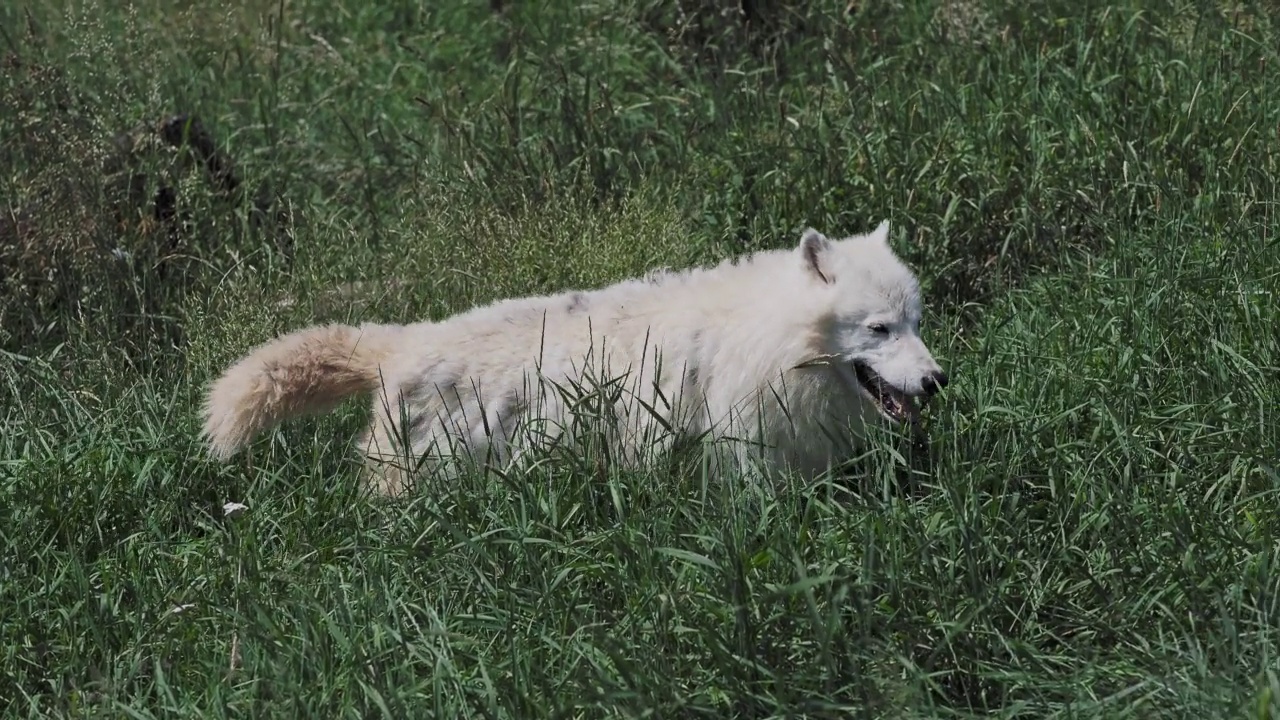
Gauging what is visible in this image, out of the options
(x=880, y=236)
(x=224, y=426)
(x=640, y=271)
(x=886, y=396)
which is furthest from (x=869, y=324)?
(x=224, y=426)

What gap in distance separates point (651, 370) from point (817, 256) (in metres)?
0.62

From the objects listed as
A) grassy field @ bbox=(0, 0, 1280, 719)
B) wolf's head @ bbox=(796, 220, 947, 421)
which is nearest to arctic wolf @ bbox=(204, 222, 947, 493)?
wolf's head @ bbox=(796, 220, 947, 421)

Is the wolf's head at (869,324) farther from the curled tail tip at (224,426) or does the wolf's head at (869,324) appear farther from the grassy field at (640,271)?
the curled tail tip at (224,426)

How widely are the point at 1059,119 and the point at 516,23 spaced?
147 inches

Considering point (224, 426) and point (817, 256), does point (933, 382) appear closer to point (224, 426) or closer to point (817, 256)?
point (817, 256)

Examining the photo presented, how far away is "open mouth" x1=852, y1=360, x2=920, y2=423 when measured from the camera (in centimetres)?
429

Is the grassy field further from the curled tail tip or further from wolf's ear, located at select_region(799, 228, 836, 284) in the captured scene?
wolf's ear, located at select_region(799, 228, 836, 284)

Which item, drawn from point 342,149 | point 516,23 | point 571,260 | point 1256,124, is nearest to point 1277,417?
point 1256,124

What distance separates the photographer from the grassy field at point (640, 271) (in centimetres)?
335

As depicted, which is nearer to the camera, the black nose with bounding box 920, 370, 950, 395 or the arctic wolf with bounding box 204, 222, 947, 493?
the black nose with bounding box 920, 370, 950, 395

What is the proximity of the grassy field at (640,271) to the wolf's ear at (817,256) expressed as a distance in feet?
1.79

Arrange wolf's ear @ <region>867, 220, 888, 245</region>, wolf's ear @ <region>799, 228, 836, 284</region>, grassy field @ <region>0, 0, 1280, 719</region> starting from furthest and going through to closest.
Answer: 1. wolf's ear @ <region>867, 220, 888, 245</region>
2. wolf's ear @ <region>799, 228, 836, 284</region>
3. grassy field @ <region>0, 0, 1280, 719</region>

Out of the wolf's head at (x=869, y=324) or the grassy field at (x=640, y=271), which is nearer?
the grassy field at (x=640, y=271)

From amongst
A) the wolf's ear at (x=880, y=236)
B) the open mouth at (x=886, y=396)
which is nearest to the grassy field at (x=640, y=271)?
the open mouth at (x=886, y=396)
